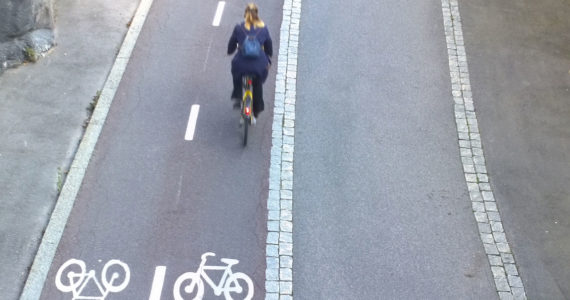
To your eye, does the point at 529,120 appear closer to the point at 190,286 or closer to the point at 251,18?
the point at 251,18

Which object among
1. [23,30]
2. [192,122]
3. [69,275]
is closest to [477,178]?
[192,122]

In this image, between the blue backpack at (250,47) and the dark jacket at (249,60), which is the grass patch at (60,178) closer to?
the dark jacket at (249,60)

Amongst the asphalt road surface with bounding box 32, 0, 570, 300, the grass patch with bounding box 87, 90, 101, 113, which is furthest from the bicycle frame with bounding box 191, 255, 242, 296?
the grass patch with bounding box 87, 90, 101, 113

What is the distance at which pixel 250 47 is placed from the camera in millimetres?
9141

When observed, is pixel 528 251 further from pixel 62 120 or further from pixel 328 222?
pixel 62 120

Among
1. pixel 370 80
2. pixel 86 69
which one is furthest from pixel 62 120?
pixel 370 80

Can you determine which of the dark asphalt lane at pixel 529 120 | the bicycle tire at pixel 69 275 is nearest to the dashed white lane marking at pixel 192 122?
the bicycle tire at pixel 69 275

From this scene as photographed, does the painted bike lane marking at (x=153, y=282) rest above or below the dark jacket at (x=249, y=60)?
below

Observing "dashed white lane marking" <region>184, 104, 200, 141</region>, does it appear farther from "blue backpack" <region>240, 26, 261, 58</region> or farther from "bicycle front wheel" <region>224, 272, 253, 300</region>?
"bicycle front wheel" <region>224, 272, 253, 300</region>

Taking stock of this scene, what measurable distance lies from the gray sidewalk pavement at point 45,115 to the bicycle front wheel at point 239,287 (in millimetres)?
2422

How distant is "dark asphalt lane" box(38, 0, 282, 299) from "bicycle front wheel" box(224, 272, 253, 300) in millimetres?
84

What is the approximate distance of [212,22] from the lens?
41.5 ft

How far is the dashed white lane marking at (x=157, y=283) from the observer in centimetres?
779

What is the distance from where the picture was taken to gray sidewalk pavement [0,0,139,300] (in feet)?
27.6
